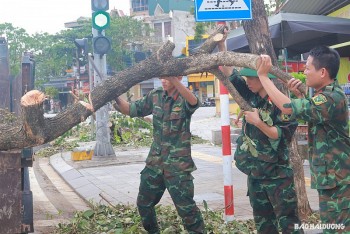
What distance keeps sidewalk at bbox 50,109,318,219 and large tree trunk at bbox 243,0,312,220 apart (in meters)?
0.61

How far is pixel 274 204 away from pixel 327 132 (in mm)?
872

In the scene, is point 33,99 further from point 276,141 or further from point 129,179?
point 129,179

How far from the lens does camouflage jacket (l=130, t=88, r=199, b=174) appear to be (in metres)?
4.71

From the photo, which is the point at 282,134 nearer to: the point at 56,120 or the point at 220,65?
the point at 220,65

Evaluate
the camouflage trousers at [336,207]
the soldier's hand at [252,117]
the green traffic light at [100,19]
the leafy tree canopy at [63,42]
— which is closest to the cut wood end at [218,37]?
the soldier's hand at [252,117]

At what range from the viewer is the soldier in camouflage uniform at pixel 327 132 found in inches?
136

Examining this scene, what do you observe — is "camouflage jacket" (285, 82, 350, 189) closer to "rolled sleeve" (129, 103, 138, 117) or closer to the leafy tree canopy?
"rolled sleeve" (129, 103, 138, 117)

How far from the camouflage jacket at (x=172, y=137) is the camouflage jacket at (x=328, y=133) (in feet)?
4.62

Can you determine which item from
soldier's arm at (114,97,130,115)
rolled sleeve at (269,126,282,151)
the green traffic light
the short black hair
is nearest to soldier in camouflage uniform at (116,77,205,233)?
soldier's arm at (114,97,130,115)

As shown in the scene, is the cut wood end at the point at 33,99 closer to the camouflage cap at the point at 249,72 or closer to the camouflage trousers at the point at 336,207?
the camouflage cap at the point at 249,72

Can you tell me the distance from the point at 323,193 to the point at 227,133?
2.21 metres

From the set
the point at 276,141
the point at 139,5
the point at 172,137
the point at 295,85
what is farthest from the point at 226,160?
the point at 139,5

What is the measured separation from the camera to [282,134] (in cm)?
418

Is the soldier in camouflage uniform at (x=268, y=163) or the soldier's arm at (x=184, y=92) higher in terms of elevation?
the soldier's arm at (x=184, y=92)
